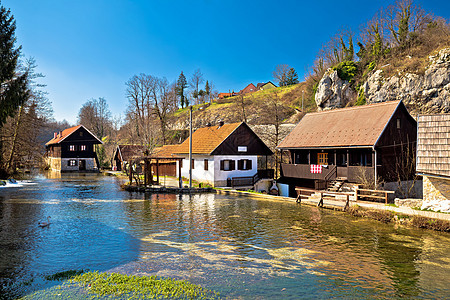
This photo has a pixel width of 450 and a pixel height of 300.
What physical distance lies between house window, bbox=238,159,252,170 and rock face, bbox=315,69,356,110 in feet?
96.6

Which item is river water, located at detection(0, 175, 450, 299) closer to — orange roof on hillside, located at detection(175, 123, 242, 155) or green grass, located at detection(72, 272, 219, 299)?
green grass, located at detection(72, 272, 219, 299)

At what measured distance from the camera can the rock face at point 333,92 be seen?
5722 centimetres

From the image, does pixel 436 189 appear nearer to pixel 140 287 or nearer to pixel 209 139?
pixel 140 287

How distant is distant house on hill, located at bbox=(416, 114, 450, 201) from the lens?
17859mm

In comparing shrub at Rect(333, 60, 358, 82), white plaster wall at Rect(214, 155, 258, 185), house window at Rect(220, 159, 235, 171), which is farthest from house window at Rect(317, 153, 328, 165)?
shrub at Rect(333, 60, 358, 82)

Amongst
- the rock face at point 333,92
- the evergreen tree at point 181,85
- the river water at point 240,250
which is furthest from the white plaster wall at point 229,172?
the evergreen tree at point 181,85

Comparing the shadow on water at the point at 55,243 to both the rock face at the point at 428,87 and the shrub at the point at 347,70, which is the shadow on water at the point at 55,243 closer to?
the rock face at the point at 428,87

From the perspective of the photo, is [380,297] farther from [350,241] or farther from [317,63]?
[317,63]

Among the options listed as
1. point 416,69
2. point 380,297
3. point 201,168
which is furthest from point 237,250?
point 416,69

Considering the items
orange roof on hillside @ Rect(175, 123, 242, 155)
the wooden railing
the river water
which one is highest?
orange roof on hillside @ Rect(175, 123, 242, 155)

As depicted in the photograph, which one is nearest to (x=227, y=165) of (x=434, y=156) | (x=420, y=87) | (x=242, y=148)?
(x=242, y=148)

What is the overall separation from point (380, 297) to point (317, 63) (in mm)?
73890

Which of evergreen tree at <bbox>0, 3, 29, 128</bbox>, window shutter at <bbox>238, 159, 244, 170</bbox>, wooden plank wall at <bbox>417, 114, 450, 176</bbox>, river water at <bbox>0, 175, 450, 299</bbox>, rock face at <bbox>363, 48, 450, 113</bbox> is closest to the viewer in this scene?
river water at <bbox>0, 175, 450, 299</bbox>

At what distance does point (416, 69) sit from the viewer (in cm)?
4350
